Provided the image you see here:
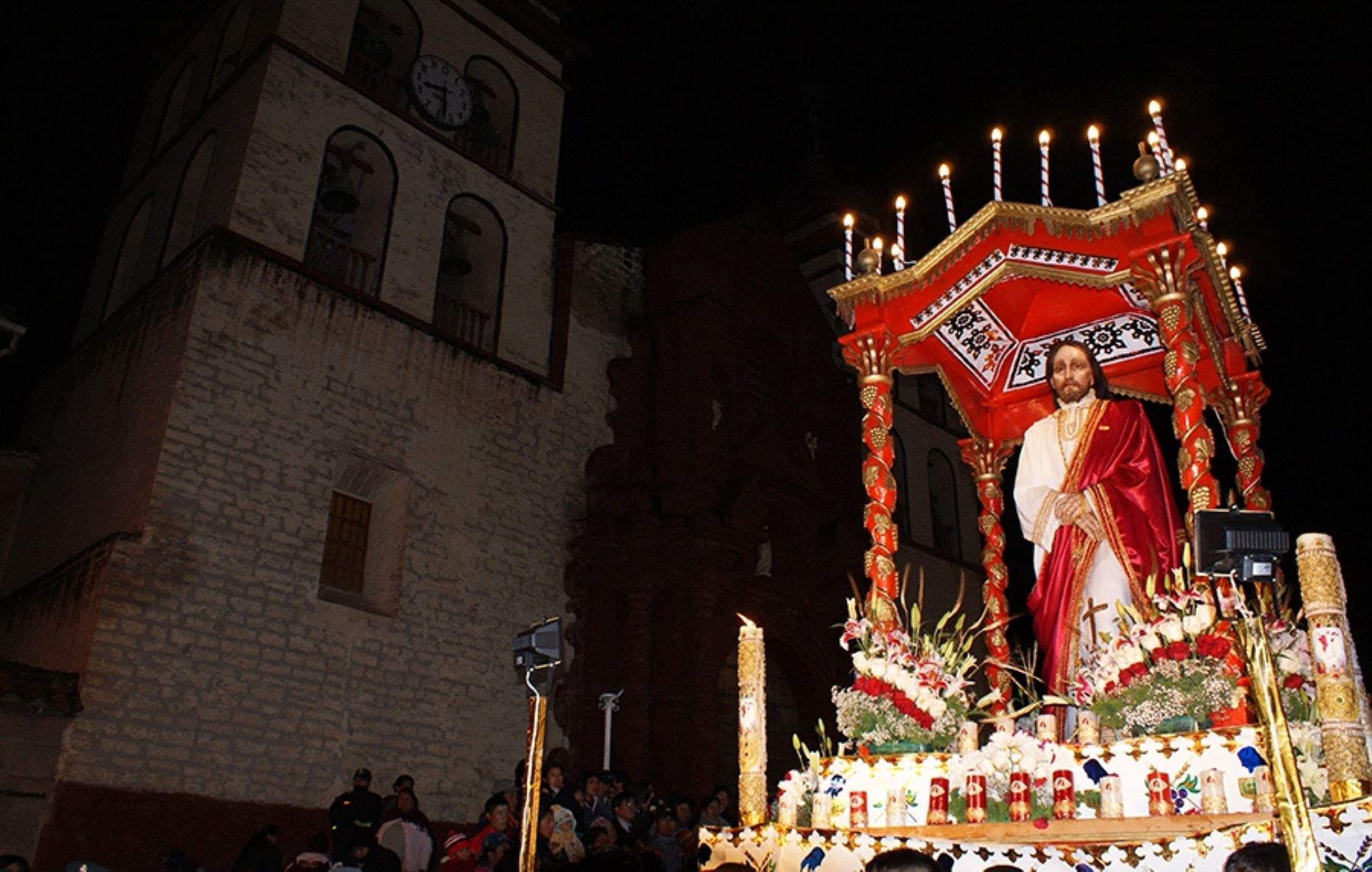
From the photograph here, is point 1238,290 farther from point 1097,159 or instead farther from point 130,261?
point 130,261

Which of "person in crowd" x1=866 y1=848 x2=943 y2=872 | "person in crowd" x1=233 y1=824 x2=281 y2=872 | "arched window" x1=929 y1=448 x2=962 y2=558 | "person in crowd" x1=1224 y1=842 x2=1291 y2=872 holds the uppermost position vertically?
"arched window" x1=929 y1=448 x2=962 y2=558

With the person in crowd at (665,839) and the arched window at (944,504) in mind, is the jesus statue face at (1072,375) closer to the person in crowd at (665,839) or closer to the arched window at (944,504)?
the person in crowd at (665,839)

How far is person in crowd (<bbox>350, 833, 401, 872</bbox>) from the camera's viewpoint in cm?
883

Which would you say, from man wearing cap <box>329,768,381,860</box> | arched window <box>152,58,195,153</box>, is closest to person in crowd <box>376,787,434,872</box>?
man wearing cap <box>329,768,381,860</box>

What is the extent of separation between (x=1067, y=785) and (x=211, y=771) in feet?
31.2

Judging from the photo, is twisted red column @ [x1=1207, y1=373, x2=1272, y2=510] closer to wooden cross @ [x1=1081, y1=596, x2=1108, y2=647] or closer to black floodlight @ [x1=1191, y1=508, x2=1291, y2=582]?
wooden cross @ [x1=1081, y1=596, x2=1108, y2=647]

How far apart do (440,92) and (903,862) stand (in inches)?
651

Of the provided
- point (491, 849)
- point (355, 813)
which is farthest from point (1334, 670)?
point (355, 813)

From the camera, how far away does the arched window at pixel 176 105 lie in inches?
715

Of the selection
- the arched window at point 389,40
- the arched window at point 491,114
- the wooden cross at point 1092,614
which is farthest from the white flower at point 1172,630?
the arched window at point 389,40

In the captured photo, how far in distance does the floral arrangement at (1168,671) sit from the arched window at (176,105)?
1707cm

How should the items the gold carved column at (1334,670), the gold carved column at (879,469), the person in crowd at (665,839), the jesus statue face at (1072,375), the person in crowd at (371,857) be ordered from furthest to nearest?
1. the person in crowd at (665,839)
2. the jesus statue face at (1072,375)
3. the person in crowd at (371,857)
4. the gold carved column at (879,469)
5. the gold carved column at (1334,670)

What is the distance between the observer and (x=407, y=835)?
10727mm

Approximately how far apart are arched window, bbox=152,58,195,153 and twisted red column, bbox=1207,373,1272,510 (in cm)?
1625
